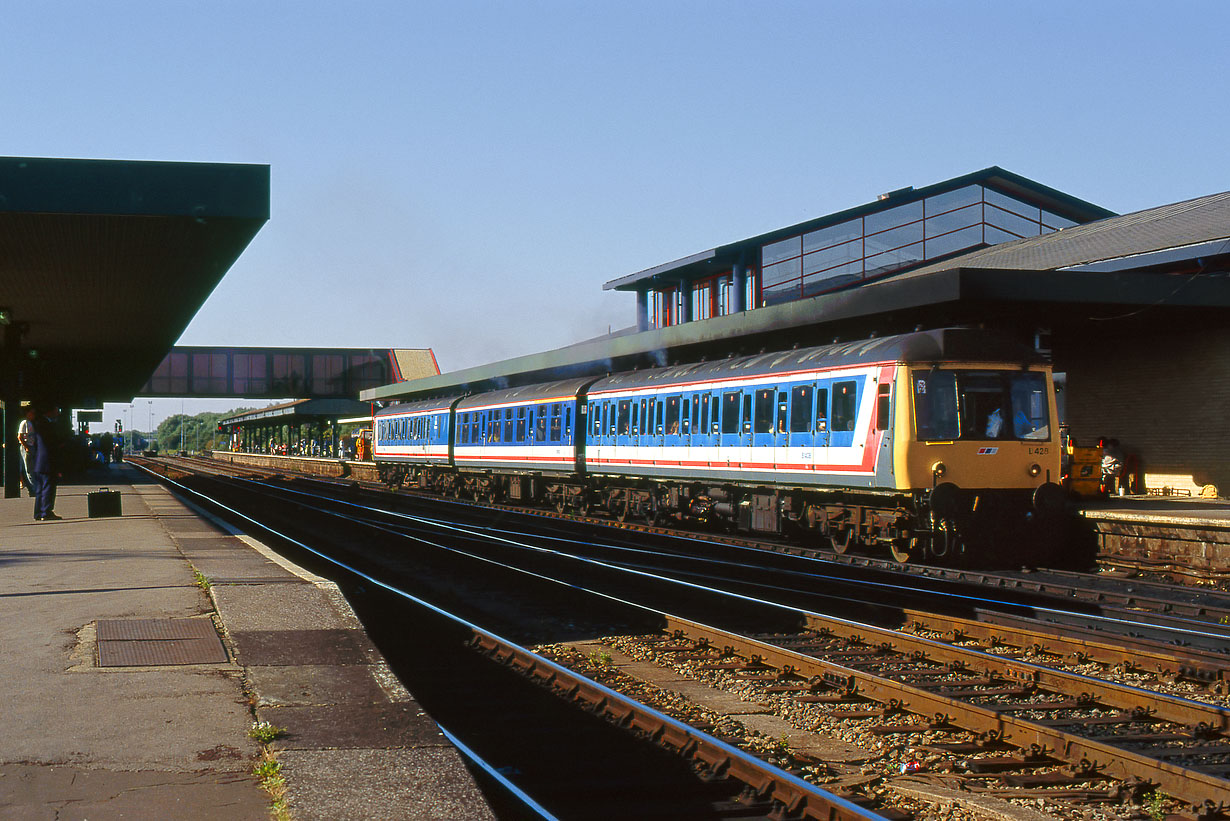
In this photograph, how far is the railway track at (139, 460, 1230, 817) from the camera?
20.7 feet

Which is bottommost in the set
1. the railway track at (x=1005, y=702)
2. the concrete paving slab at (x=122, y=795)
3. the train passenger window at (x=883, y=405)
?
the railway track at (x=1005, y=702)

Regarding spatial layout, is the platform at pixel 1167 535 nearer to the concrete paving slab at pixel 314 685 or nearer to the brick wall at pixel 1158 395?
the brick wall at pixel 1158 395

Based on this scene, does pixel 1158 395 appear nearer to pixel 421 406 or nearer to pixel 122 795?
pixel 122 795

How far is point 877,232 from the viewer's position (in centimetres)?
3881

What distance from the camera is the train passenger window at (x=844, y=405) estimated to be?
658 inches

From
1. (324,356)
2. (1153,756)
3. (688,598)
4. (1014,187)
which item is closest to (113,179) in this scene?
(688,598)

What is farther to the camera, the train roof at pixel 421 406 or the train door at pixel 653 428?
the train roof at pixel 421 406

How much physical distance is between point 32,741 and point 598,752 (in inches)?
122

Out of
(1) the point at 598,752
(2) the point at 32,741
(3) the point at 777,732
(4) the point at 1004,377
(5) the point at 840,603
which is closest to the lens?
(2) the point at 32,741

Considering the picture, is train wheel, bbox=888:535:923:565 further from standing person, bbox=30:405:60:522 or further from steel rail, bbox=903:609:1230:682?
standing person, bbox=30:405:60:522

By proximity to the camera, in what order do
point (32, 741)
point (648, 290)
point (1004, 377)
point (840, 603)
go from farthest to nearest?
point (648, 290) → point (1004, 377) → point (840, 603) → point (32, 741)

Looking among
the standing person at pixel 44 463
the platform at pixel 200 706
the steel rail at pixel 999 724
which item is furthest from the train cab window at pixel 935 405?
the standing person at pixel 44 463

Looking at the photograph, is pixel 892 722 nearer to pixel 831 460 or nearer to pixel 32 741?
pixel 32 741

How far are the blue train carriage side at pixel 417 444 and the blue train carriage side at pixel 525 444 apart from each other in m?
1.43
